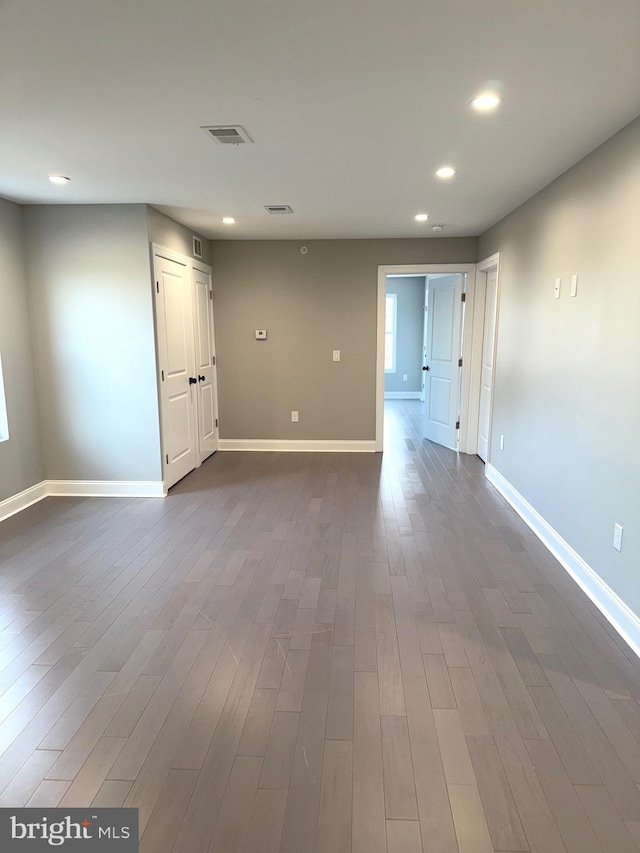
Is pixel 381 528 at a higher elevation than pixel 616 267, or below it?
below

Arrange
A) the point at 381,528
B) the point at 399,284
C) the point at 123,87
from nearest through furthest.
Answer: the point at 123,87 → the point at 381,528 → the point at 399,284

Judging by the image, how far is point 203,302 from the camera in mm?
5836

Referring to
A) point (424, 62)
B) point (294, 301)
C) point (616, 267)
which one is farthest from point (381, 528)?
point (294, 301)

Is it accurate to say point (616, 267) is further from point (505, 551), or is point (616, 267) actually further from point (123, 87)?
point (123, 87)

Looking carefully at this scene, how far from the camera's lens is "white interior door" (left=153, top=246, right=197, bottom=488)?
4652mm

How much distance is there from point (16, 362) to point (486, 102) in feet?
13.0

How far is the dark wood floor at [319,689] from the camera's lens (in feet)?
5.23

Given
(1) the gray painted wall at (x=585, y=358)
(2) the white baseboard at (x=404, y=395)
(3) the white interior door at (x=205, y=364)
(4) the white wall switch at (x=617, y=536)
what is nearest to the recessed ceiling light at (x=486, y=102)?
(1) the gray painted wall at (x=585, y=358)

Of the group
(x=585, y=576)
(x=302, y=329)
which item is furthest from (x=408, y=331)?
(x=585, y=576)

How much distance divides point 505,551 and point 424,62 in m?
2.83

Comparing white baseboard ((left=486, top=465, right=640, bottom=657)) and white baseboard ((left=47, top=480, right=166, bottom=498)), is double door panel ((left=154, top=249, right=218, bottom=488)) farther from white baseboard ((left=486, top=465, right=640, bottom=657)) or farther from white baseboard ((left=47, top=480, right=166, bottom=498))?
white baseboard ((left=486, top=465, right=640, bottom=657))

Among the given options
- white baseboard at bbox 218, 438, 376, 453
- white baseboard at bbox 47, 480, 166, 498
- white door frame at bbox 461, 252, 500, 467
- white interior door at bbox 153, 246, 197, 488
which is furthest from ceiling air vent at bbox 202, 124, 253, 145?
white baseboard at bbox 218, 438, 376, 453

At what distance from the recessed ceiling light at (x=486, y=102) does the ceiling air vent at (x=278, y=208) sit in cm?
222

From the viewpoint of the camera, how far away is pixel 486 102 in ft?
7.59
